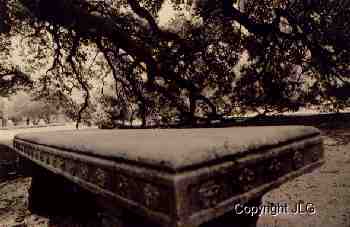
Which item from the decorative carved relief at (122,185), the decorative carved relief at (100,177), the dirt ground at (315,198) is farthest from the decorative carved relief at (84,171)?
the dirt ground at (315,198)

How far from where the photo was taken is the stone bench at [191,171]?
952 millimetres

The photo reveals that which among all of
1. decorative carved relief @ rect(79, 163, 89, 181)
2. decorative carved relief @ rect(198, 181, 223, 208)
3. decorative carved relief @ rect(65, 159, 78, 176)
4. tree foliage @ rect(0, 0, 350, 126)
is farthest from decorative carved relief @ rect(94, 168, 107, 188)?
tree foliage @ rect(0, 0, 350, 126)

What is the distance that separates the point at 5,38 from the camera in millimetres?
11484

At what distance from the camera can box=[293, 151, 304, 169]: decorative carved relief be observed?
164cm

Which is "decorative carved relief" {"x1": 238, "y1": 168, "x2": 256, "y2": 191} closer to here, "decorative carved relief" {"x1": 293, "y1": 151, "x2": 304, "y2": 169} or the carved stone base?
"decorative carved relief" {"x1": 293, "y1": 151, "x2": 304, "y2": 169}

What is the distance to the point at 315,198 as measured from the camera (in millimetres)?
3811

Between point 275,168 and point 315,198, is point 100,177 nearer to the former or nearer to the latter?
point 275,168

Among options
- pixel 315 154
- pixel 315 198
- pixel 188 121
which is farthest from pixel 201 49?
pixel 315 154

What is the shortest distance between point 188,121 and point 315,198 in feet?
23.6

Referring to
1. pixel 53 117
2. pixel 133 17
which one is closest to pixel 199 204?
pixel 133 17

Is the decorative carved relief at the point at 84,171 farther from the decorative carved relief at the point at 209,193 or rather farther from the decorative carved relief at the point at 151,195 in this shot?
the decorative carved relief at the point at 209,193

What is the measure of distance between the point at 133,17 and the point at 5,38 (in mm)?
5619

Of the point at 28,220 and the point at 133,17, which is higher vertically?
the point at 133,17

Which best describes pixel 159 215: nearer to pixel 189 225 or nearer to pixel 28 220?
pixel 189 225
